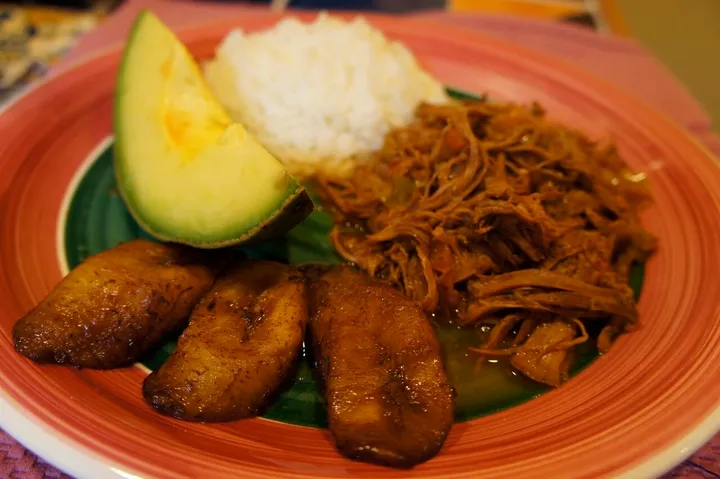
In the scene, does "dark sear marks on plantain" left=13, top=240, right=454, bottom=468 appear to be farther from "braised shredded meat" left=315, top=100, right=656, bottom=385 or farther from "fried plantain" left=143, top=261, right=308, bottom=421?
"braised shredded meat" left=315, top=100, right=656, bottom=385


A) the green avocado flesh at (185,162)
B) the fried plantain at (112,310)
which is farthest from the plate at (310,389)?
the green avocado flesh at (185,162)

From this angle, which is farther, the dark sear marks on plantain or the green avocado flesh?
the green avocado flesh

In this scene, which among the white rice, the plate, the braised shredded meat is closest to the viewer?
the plate

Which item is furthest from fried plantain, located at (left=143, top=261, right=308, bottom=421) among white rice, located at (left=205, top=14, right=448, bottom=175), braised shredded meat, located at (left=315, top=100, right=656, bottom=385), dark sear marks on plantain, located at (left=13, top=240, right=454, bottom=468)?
white rice, located at (left=205, top=14, right=448, bottom=175)

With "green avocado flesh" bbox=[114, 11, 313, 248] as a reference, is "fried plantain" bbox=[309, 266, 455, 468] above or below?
below

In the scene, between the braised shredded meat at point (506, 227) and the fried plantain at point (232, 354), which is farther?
the braised shredded meat at point (506, 227)

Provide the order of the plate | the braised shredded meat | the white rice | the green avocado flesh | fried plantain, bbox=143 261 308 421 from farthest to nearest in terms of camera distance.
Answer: the white rice
the braised shredded meat
the green avocado flesh
fried plantain, bbox=143 261 308 421
the plate

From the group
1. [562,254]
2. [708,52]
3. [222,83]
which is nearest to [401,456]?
[562,254]

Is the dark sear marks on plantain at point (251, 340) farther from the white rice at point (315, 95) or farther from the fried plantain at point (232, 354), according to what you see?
the white rice at point (315, 95)
